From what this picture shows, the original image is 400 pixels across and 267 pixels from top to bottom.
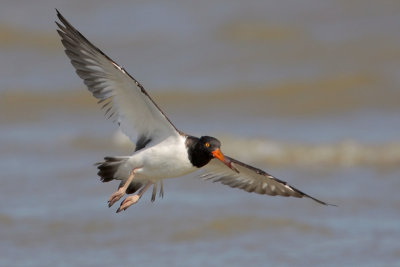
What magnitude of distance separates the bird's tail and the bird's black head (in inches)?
26.3

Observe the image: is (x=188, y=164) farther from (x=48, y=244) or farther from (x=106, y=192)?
(x=106, y=192)

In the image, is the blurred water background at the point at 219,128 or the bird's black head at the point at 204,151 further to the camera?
the blurred water background at the point at 219,128

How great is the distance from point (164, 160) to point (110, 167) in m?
0.58

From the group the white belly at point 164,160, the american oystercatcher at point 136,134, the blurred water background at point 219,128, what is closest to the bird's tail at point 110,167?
the american oystercatcher at point 136,134

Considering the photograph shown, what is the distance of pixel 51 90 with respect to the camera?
17.4 metres

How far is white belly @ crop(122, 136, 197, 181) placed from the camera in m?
8.48

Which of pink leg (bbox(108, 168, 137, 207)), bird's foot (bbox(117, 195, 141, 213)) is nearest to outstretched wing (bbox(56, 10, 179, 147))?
pink leg (bbox(108, 168, 137, 207))

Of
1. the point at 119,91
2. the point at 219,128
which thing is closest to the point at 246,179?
the point at 119,91

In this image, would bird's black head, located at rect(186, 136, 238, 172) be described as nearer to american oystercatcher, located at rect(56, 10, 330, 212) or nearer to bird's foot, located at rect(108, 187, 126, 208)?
american oystercatcher, located at rect(56, 10, 330, 212)

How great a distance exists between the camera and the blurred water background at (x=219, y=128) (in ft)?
33.6

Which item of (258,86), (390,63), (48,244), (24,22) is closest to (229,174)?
(48,244)

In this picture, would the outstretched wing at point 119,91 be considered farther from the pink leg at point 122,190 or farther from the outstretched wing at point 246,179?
the outstretched wing at point 246,179

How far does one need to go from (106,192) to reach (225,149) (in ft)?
9.38

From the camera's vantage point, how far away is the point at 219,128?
15.2 metres
